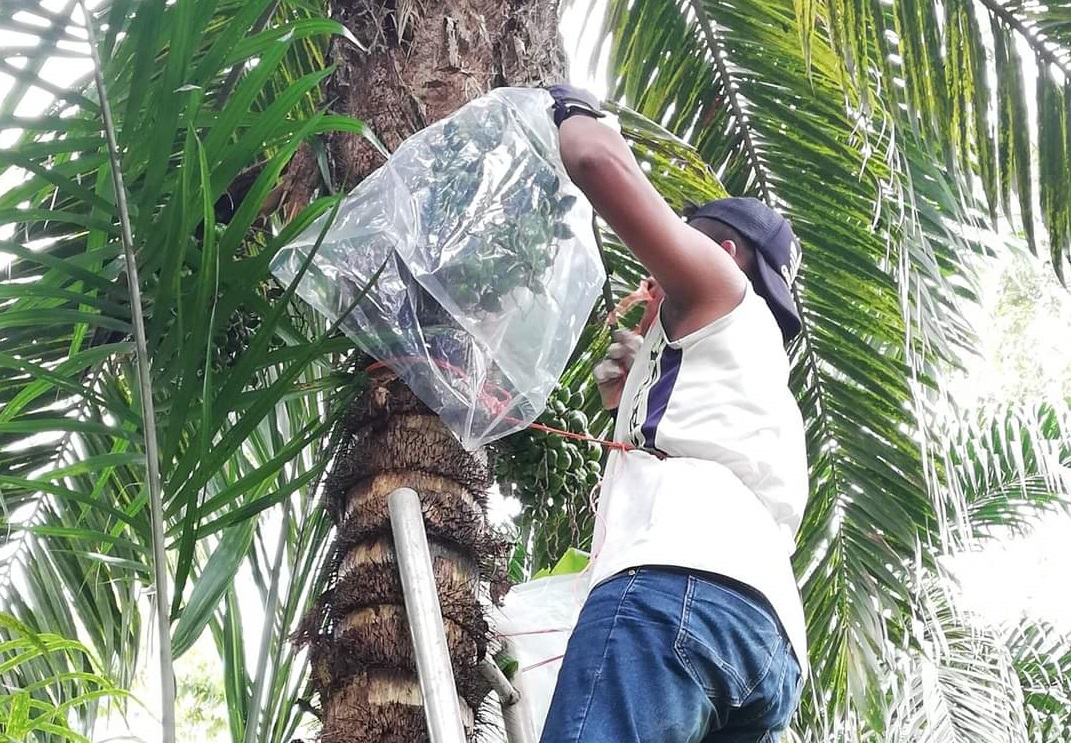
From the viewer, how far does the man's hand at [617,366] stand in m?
1.97

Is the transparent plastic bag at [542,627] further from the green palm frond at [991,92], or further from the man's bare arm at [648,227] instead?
the green palm frond at [991,92]

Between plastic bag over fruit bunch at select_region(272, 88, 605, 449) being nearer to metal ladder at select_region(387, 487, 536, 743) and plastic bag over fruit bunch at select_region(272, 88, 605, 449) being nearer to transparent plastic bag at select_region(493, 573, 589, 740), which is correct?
metal ladder at select_region(387, 487, 536, 743)

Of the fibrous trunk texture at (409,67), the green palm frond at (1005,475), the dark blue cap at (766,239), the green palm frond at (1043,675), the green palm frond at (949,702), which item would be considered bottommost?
the green palm frond at (1043,675)

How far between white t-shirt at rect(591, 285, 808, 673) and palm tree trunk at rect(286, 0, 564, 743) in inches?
8.2

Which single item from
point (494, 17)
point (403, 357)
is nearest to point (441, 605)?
point (403, 357)

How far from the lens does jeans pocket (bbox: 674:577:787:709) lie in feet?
4.37

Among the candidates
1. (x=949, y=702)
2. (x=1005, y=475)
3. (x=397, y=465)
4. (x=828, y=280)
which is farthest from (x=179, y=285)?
(x=1005, y=475)

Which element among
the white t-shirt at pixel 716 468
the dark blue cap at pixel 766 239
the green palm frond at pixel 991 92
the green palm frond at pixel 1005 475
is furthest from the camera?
the green palm frond at pixel 1005 475

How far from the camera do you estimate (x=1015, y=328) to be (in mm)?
8859

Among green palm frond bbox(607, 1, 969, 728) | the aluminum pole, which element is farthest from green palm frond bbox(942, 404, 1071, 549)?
the aluminum pole

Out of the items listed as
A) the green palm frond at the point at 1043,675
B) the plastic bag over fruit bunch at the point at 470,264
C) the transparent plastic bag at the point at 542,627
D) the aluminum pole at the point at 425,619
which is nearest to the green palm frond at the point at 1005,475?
the green palm frond at the point at 1043,675

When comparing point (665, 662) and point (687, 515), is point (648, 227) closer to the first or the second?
point (687, 515)

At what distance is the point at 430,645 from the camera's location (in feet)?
4.53

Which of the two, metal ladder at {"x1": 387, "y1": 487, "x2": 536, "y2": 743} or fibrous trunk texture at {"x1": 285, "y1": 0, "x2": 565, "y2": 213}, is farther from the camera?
fibrous trunk texture at {"x1": 285, "y1": 0, "x2": 565, "y2": 213}
